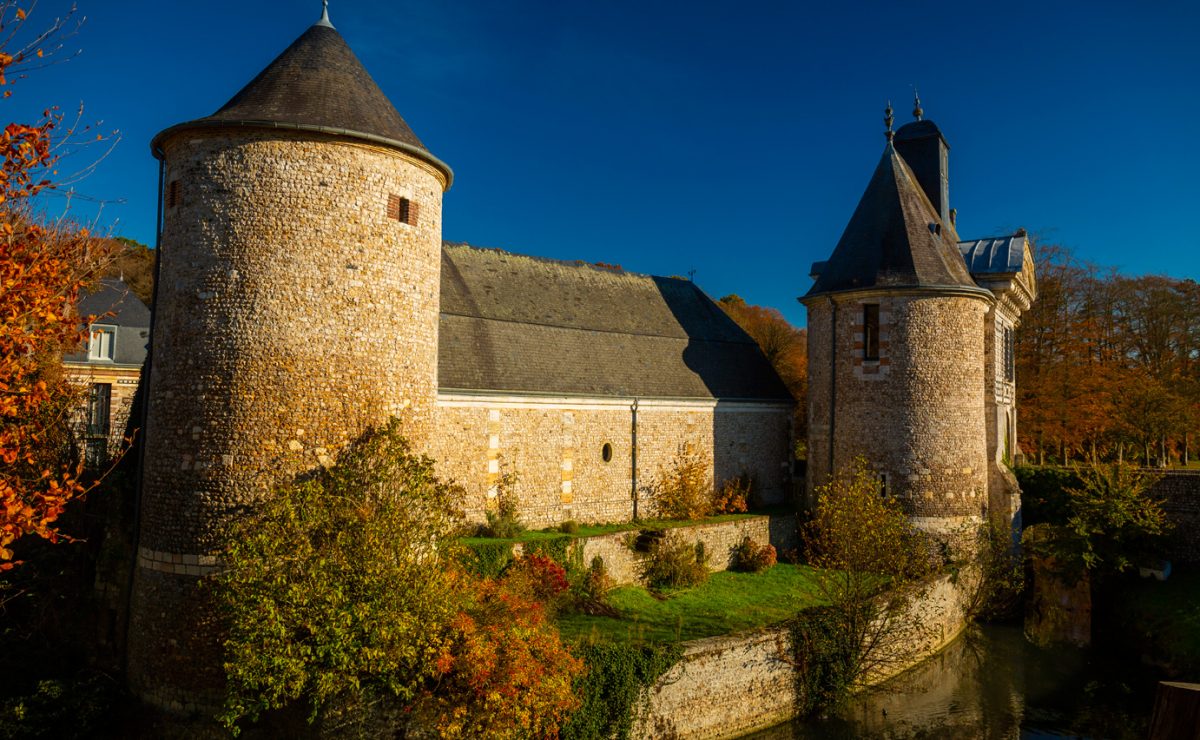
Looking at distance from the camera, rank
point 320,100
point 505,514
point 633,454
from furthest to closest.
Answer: point 633,454
point 505,514
point 320,100

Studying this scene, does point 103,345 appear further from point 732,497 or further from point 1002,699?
point 1002,699

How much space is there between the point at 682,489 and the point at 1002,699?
883 cm

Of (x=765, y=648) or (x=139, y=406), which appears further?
(x=139, y=406)

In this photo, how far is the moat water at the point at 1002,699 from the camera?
1416 centimetres

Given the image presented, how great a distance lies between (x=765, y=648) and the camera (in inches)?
536

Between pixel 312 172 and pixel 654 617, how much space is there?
10600 mm

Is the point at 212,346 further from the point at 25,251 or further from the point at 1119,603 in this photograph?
the point at 1119,603

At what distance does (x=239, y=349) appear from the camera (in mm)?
11422

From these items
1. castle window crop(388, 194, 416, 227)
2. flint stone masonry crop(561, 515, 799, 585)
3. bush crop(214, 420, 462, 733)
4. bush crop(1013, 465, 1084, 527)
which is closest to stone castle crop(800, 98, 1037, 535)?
bush crop(1013, 465, 1084, 527)

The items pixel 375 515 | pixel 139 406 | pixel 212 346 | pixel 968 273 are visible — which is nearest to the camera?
pixel 375 515

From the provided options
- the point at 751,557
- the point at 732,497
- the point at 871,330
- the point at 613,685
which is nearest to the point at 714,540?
the point at 751,557

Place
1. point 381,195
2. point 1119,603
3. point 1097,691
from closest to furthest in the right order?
point 381,195 → point 1097,691 → point 1119,603

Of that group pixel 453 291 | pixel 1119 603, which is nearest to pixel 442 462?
pixel 453 291

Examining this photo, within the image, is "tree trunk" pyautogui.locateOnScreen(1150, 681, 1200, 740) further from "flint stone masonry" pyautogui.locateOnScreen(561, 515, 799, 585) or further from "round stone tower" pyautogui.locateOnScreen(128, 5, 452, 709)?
"flint stone masonry" pyautogui.locateOnScreen(561, 515, 799, 585)
